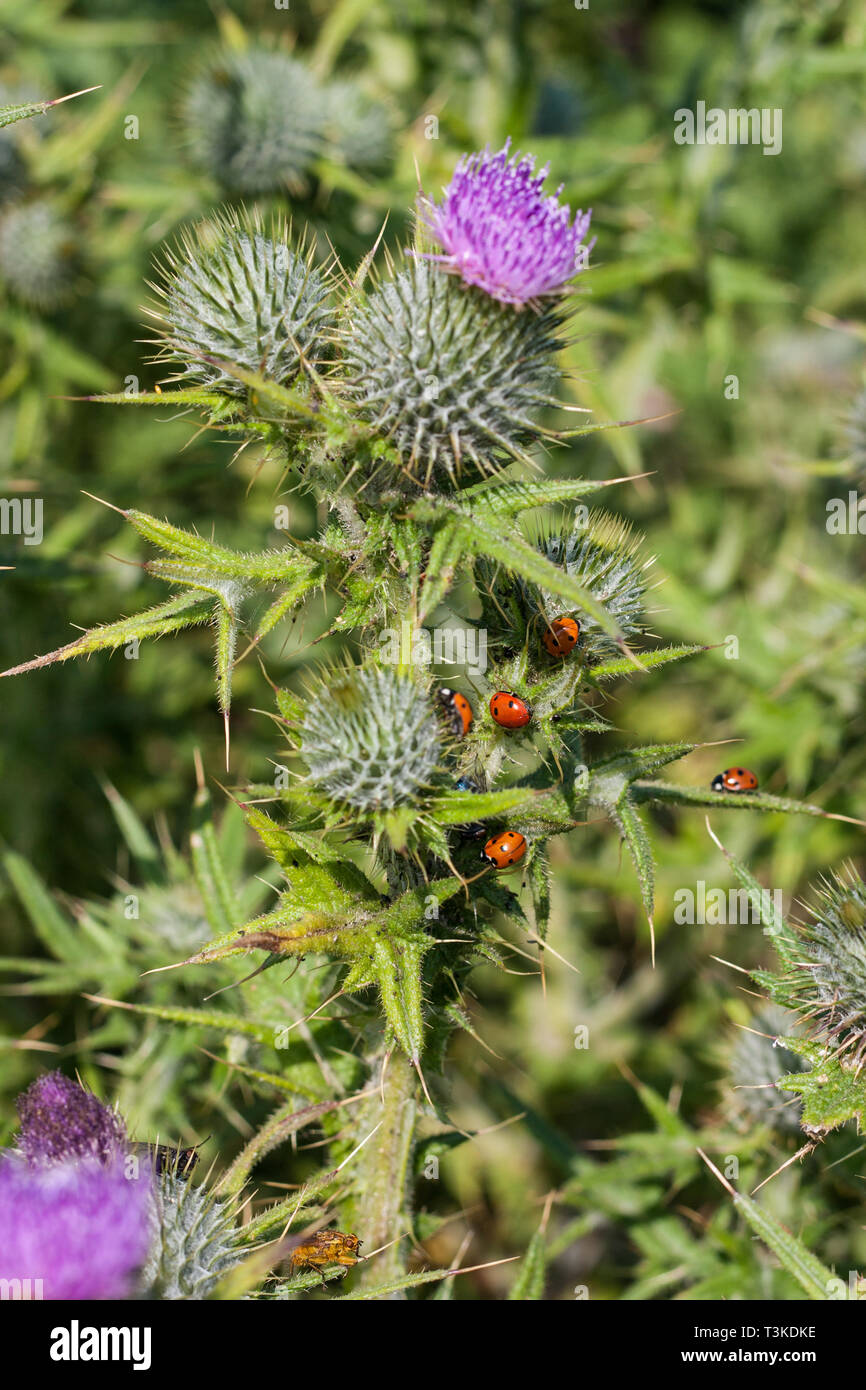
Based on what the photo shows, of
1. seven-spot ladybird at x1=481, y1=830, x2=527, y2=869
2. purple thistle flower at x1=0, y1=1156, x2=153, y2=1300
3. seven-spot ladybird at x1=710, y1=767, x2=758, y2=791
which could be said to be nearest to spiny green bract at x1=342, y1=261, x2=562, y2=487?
seven-spot ladybird at x1=481, y1=830, x2=527, y2=869

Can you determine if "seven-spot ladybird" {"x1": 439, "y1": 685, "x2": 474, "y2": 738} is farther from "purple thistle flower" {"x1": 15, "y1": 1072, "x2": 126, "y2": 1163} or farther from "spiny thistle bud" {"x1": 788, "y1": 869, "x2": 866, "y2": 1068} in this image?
"purple thistle flower" {"x1": 15, "y1": 1072, "x2": 126, "y2": 1163}

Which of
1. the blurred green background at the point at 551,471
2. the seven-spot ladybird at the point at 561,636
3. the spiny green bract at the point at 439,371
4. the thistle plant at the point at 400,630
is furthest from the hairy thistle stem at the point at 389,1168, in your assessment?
the spiny green bract at the point at 439,371

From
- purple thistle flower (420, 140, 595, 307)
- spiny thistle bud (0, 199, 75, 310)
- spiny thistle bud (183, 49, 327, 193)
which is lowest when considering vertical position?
purple thistle flower (420, 140, 595, 307)

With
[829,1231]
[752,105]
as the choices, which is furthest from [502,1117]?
[752,105]

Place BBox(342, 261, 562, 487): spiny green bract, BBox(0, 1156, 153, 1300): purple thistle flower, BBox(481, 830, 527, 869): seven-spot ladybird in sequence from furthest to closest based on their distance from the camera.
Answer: BBox(342, 261, 562, 487): spiny green bract → BBox(481, 830, 527, 869): seven-spot ladybird → BBox(0, 1156, 153, 1300): purple thistle flower

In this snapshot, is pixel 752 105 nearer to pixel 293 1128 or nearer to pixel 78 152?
pixel 78 152

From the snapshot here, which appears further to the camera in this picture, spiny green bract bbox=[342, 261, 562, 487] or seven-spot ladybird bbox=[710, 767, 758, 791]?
seven-spot ladybird bbox=[710, 767, 758, 791]
